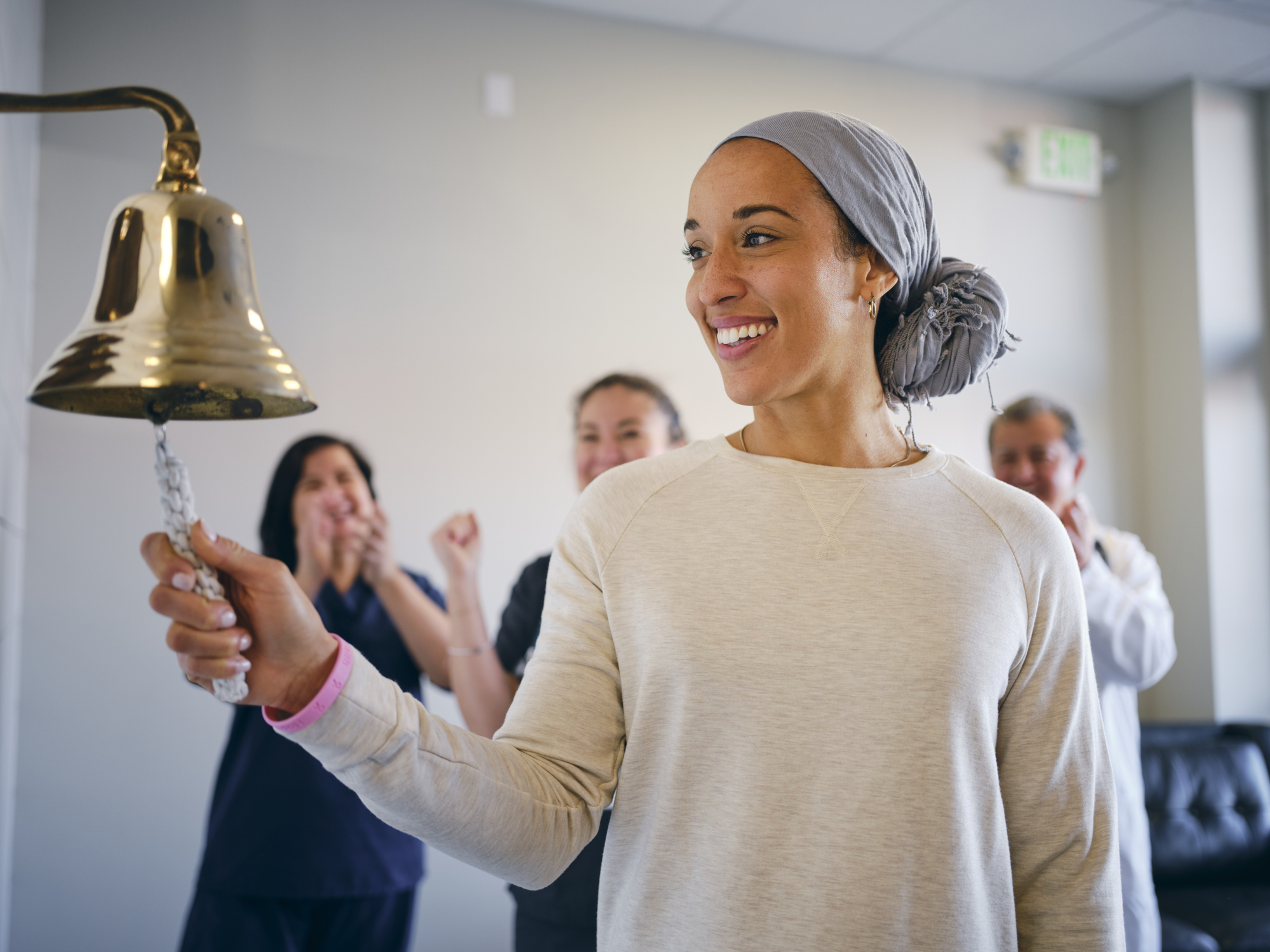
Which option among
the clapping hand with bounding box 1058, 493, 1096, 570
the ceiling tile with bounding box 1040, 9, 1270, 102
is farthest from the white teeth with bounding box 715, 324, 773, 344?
the ceiling tile with bounding box 1040, 9, 1270, 102

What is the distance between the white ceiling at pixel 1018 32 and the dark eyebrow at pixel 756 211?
2.36m

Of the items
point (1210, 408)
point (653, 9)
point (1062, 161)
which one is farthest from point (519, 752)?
point (1062, 161)

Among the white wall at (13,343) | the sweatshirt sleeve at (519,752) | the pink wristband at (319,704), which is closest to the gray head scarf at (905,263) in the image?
the sweatshirt sleeve at (519,752)

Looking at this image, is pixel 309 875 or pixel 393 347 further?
pixel 393 347

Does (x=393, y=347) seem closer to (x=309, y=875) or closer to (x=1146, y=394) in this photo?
(x=309, y=875)

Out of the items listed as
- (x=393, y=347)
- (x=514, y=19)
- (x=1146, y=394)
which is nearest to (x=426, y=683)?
(x=393, y=347)

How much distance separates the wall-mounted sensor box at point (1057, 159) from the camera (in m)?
3.60

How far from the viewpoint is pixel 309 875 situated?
173 cm

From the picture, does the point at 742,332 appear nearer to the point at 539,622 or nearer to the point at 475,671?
the point at 539,622

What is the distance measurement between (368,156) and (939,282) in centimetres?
213

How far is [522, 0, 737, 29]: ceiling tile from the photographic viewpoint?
303 cm

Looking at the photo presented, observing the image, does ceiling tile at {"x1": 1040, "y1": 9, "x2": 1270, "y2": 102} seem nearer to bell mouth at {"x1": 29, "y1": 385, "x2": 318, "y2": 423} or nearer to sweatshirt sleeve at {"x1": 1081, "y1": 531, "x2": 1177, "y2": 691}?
sweatshirt sleeve at {"x1": 1081, "y1": 531, "x2": 1177, "y2": 691}

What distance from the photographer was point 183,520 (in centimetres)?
58

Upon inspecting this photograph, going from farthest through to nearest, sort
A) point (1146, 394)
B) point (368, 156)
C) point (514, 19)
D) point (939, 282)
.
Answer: point (1146, 394)
point (514, 19)
point (368, 156)
point (939, 282)
